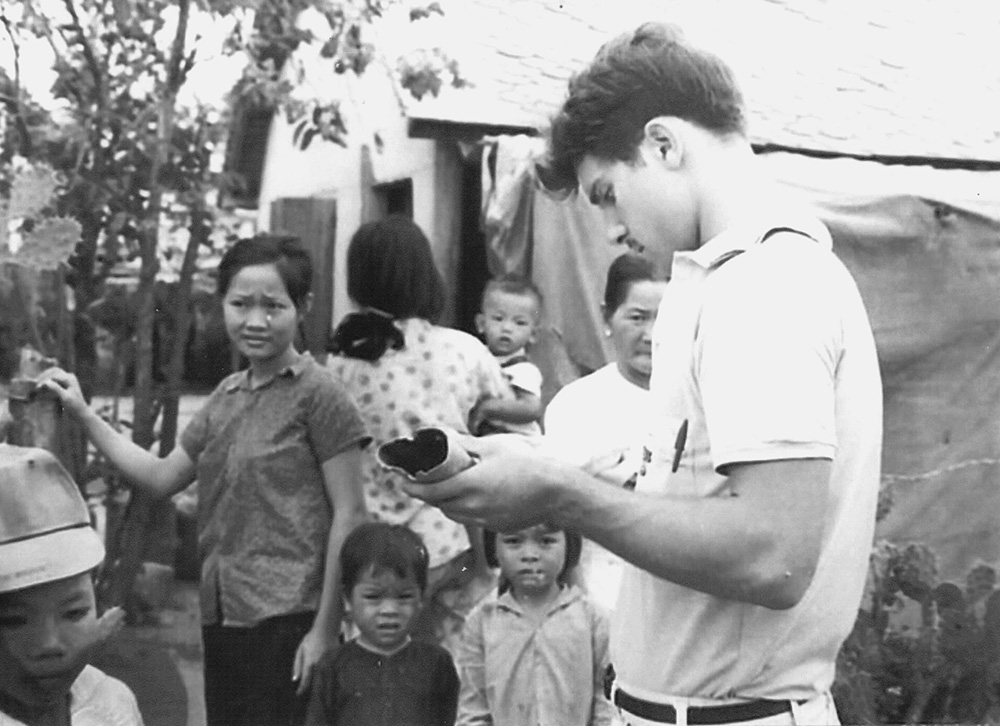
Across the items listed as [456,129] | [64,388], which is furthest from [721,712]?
[456,129]

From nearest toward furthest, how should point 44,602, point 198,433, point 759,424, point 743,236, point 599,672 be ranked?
point 759,424, point 743,236, point 44,602, point 599,672, point 198,433

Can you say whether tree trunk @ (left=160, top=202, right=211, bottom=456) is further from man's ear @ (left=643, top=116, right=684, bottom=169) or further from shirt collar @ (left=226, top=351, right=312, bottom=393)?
man's ear @ (left=643, top=116, right=684, bottom=169)

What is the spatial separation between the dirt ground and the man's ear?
3.42 m

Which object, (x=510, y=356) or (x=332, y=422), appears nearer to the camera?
(x=332, y=422)

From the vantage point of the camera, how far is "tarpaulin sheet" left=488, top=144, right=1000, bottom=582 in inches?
275

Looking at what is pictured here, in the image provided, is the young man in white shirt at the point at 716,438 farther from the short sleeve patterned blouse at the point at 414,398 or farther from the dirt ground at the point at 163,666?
the dirt ground at the point at 163,666

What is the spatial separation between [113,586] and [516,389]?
64.6 inches

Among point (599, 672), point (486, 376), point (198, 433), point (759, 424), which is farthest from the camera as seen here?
point (486, 376)

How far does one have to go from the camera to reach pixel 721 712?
2191mm

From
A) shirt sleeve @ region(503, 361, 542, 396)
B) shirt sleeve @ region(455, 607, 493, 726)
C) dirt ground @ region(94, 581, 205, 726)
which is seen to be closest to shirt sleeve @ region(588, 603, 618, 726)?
shirt sleeve @ region(455, 607, 493, 726)

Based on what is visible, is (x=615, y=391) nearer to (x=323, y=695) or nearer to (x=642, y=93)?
(x=323, y=695)

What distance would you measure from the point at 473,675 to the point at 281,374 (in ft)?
2.99

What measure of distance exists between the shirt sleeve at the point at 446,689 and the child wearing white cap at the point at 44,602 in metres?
1.87

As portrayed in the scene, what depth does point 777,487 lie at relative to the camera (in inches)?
78.7
